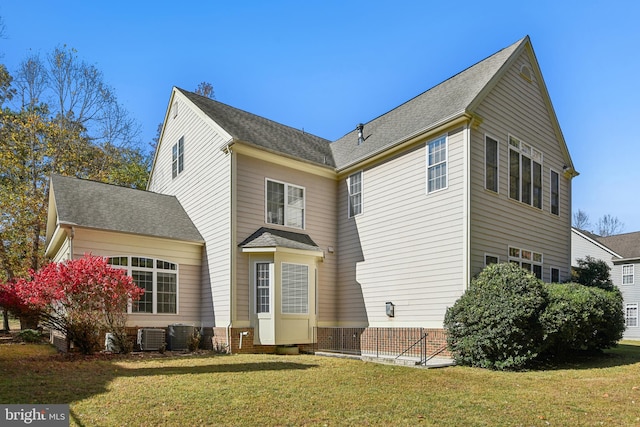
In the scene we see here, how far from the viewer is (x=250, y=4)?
12.8m

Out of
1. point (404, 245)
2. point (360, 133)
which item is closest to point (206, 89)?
point (360, 133)

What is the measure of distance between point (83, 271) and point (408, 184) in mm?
9526

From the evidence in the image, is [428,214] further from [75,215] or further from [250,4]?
[75,215]

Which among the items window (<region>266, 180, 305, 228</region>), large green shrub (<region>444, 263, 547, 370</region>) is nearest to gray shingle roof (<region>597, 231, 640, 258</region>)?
large green shrub (<region>444, 263, 547, 370</region>)

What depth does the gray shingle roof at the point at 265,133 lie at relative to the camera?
50.1ft

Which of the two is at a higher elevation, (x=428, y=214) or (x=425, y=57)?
(x=425, y=57)

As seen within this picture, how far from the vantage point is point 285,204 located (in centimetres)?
1543

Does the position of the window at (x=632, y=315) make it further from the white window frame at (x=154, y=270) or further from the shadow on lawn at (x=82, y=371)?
the white window frame at (x=154, y=270)

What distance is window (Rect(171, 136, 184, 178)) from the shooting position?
59.0ft

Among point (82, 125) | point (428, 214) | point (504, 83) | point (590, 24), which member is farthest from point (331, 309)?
point (82, 125)

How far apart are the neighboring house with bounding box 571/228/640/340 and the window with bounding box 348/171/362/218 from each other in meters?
18.5

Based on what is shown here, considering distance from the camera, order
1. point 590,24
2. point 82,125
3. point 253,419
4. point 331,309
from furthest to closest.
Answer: point 82,125 < point 331,309 < point 590,24 < point 253,419

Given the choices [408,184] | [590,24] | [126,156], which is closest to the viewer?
[590,24]

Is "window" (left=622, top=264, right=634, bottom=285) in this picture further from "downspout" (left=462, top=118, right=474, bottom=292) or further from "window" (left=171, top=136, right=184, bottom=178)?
"window" (left=171, top=136, right=184, bottom=178)
